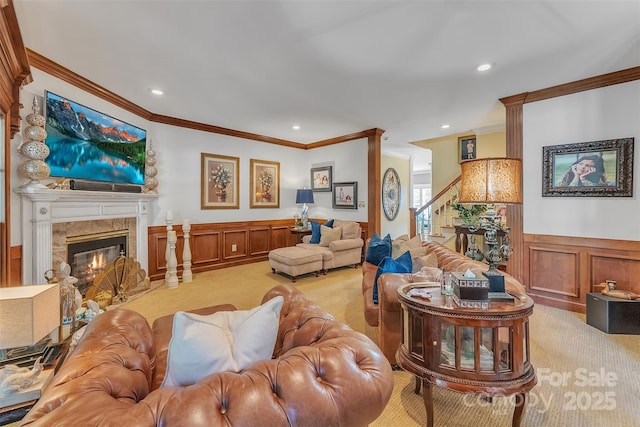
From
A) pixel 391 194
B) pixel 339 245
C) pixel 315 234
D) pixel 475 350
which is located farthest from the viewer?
pixel 391 194

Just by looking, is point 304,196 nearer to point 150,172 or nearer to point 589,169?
point 150,172

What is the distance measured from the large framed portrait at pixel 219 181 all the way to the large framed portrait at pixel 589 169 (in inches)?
191

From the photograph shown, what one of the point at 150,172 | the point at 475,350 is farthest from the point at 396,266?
the point at 150,172

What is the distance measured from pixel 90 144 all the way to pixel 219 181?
84.0 inches

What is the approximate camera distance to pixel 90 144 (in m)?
3.20

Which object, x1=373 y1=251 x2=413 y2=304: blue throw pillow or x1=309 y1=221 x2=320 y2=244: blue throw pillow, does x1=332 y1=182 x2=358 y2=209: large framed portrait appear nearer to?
x1=309 y1=221 x2=320 y2=244: blue throw pillow

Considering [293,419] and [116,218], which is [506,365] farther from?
[116,218]

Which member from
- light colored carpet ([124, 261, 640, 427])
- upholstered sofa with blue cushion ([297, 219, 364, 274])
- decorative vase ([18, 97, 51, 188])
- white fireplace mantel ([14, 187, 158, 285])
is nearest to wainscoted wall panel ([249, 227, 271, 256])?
upholstered sofa with blue cushion ([297, 219, 364, 274])

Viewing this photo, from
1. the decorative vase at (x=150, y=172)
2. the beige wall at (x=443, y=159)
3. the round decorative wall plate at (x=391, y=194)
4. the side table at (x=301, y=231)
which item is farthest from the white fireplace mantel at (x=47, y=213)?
the beige wall at (x=443, y=159)

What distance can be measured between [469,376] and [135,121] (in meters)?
4.84

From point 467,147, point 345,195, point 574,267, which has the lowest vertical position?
point 574,267

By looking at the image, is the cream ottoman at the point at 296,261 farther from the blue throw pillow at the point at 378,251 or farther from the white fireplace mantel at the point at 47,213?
the white fireplace mantel at the point at 47,213

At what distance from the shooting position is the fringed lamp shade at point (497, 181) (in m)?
1.61

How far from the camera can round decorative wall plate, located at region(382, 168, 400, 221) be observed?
21.3ft
